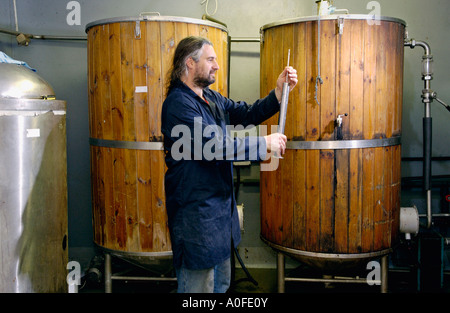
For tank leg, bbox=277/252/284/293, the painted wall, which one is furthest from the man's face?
the painted wall

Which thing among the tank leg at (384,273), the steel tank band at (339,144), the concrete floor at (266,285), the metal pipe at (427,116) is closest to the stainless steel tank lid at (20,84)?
the concrete floor at (266,285)

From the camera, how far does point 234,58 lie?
4.18m

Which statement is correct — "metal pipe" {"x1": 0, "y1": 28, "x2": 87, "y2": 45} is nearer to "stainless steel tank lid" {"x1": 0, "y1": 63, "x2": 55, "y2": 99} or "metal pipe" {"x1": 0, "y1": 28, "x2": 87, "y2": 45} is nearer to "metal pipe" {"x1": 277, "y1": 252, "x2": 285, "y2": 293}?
"stainless steel tank lid" {"x1": 0, "y1": 63, "x2": 55, "y2": 99}

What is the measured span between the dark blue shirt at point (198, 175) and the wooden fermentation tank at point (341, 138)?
0.83 meters

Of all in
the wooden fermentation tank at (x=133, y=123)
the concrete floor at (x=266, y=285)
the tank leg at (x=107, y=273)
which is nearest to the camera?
the wooden fermentation tank at (x=133, y=123)

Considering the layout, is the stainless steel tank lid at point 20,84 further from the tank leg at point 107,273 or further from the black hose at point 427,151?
the black hose at point 427,151

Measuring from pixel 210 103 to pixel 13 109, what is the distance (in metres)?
1.35

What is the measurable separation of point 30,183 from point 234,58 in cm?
233

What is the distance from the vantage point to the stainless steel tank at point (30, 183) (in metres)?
2.73

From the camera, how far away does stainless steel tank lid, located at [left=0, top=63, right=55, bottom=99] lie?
273 cm

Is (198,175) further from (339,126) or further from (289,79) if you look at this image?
(339,126)

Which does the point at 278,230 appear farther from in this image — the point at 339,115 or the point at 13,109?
the point at 13,109

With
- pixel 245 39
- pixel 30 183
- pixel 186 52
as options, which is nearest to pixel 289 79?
pixel 186 52

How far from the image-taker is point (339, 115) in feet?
9.61
